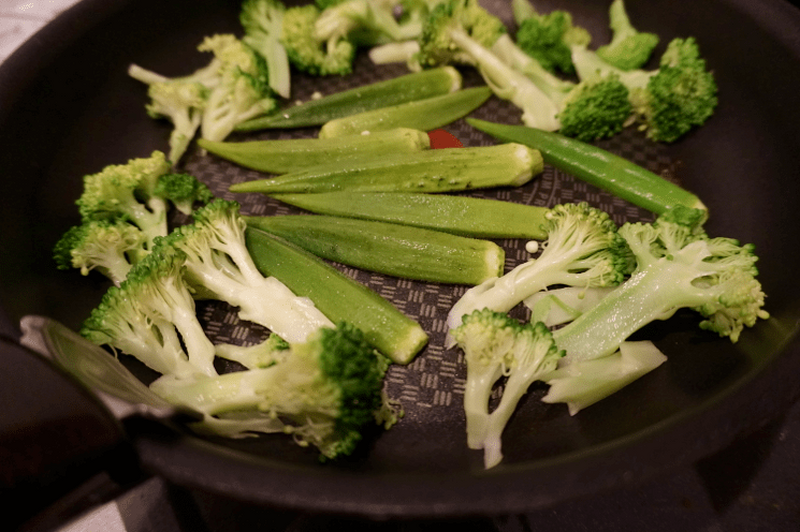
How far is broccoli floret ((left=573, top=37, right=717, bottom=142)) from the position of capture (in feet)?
7.90

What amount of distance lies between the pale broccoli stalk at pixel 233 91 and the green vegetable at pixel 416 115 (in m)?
0.40

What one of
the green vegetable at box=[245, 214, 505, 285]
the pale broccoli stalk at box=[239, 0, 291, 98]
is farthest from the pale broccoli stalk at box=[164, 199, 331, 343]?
the pale broccoli stalk at box=[239, 0, 291, 98]

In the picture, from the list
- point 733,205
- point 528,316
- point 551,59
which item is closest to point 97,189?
point 528,316

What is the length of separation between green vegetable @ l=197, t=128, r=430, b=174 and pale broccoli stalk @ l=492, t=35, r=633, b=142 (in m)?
0.75

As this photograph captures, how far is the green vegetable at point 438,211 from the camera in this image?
2201mm

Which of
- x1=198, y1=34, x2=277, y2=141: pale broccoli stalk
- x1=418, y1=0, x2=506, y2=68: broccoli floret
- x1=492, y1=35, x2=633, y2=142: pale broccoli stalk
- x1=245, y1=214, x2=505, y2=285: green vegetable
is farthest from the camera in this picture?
x1=418, y1=0, x2=506, y2=68: broccoli floret

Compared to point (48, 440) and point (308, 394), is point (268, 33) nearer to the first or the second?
point (308, 394)

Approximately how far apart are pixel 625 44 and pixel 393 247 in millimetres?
1872

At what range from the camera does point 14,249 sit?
5.94ft

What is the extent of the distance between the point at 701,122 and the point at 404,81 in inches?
63.3

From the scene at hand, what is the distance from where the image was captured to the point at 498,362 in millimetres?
1642

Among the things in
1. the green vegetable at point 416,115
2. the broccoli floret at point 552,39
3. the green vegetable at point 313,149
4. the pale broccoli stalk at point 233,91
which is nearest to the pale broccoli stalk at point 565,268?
the green vegetable at point 313,149

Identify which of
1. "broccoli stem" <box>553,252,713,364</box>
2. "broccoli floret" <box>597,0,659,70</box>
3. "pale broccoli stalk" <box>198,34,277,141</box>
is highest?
"broccoli floret" <box>597,0,659,70</box>

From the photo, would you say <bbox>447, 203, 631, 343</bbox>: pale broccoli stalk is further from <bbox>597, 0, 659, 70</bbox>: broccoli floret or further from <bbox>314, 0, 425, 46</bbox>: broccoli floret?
<bbox>314, 0, 425, 46</bbox>: broccoli floret
